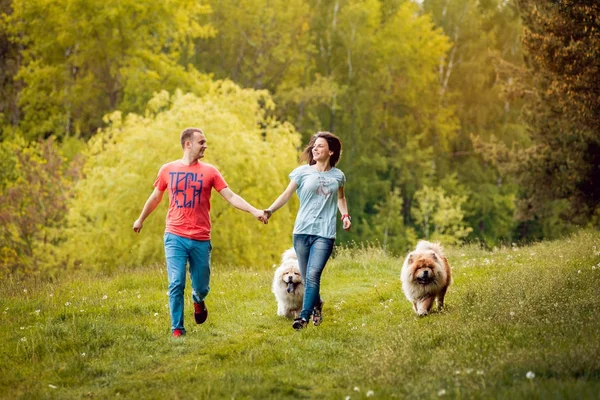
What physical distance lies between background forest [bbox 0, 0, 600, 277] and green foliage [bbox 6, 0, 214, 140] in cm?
11

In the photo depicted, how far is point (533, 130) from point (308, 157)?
2045cm

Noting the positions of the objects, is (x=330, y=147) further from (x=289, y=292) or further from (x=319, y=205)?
(x=289, y=292)

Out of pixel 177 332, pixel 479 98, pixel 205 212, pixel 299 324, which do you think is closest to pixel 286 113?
pixel 479 98

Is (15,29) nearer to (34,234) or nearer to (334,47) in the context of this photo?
(34,234)

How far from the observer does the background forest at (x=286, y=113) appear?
26.1 meters

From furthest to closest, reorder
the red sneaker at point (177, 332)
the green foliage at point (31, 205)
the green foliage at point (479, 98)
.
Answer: the green foliage at point (479, 98), the green foliage at point (31, 205), the red sneaker at point (177, 332)

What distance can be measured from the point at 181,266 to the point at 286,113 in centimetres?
4047

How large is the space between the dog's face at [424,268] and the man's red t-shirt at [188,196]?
276cm

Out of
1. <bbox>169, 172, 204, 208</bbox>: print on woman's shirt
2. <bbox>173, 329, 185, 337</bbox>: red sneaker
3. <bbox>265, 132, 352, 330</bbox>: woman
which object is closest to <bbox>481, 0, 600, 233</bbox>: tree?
<bbox>265, 132, 352, 330</bbox>: woman

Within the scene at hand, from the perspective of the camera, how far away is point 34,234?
32250mm

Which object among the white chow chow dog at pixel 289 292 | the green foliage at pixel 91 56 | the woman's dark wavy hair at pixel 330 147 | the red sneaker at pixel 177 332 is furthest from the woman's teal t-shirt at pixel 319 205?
the green foliage at pixel 91 56

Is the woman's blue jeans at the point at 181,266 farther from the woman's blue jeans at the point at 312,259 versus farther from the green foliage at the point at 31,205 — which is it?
the green foliage at the point at 31,205

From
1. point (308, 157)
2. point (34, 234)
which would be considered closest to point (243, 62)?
point (34, 234)

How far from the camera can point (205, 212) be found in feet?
28.5
